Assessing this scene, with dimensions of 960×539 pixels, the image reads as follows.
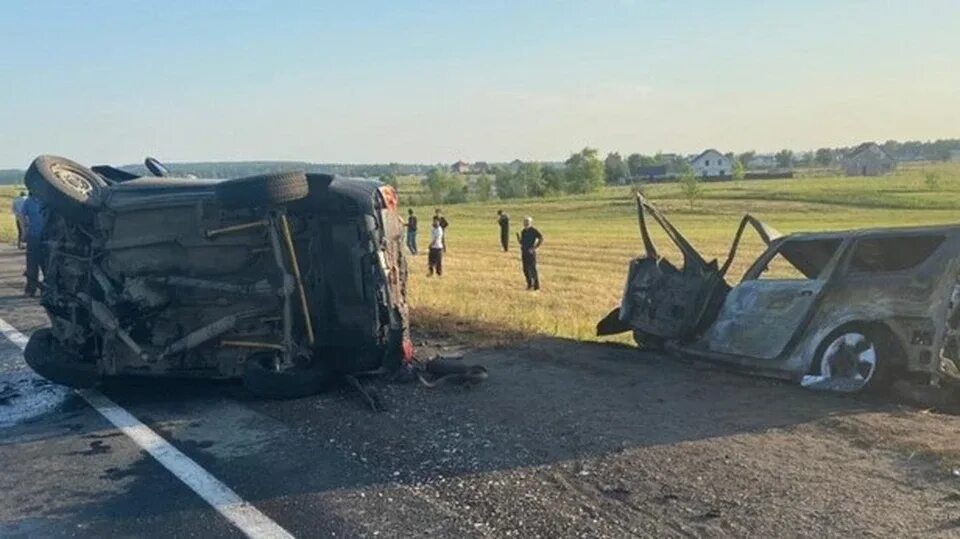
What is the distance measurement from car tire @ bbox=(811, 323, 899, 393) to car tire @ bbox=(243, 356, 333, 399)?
3.88 m

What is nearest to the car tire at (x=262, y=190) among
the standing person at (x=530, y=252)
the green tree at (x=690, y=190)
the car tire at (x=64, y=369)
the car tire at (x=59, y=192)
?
the car tire at (x=59, y=192)

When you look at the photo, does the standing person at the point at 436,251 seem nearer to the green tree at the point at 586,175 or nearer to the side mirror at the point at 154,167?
the side mirror at the point at 154,167

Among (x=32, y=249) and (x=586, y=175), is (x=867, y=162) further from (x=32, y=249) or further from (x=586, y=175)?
(x=32, y=249)

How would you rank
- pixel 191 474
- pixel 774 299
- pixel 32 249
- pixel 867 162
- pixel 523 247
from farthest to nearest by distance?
pixel 867 162 → pixel 523 247 → pixel 32 249 → pixel 774 299 → pixel 191 474

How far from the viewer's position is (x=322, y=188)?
7402mm

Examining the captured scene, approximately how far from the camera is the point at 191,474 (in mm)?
5359

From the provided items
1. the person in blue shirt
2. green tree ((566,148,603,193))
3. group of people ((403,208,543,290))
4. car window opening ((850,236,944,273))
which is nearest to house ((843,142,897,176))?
green tree ((566,148,603,193))

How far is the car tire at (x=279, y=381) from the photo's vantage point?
701 centimetres

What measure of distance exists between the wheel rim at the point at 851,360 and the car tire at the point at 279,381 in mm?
3909

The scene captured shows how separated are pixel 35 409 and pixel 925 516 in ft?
20.4

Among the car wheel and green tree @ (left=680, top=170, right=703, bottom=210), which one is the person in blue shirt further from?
green tree @ (left=680, top=170, right=703, bottom=210)

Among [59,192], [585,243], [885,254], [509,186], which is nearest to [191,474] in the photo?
[59,192]

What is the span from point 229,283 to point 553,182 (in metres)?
114

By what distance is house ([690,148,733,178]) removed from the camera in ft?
574
